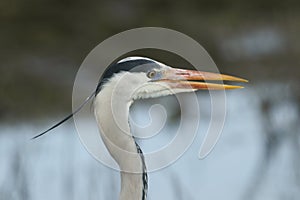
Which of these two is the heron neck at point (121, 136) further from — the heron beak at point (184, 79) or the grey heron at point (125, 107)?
the heron beak at point (184, 79)

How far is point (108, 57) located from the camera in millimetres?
5871

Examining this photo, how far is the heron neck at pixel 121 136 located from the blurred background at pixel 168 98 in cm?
74

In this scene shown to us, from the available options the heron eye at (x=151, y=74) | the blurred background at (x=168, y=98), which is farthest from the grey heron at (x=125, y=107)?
the blurred background at (x=168, y=98)

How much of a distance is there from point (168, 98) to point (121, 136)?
3.00m

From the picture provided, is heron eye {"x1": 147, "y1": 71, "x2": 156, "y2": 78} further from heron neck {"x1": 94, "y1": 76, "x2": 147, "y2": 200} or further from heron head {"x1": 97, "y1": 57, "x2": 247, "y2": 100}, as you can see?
heron neck {"x1": 94, "y1": 76, "x2": 147, "y2": 200}

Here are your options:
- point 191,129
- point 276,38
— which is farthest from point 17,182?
point 276,38

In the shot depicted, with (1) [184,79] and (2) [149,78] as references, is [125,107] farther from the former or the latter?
(1) [184,79]

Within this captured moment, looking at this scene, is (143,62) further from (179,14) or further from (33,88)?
(179,14)

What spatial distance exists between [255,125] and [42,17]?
2.29 m

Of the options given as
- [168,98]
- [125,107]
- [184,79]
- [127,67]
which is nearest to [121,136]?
[125,107]

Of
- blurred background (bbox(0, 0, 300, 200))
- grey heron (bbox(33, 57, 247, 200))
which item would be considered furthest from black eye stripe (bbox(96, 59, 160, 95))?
blurred background (bbox(0, 0, 300, 200))

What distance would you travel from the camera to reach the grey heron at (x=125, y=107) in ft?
7.77

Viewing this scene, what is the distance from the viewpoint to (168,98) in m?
5.36

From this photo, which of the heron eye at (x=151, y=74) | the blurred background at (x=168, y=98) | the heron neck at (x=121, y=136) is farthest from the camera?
the blurred background at (x=168, y=98)
